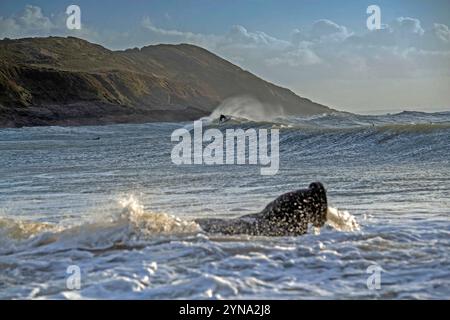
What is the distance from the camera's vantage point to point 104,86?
104 metres

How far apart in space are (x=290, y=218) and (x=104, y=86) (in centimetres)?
10107

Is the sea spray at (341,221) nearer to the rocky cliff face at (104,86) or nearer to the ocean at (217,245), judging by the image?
the ocean at (217,245)

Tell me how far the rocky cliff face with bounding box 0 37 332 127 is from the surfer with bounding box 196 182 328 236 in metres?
63.0

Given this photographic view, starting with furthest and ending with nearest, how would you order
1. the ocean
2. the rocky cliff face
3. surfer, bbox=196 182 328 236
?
the rocky cliff face < surfer, bbox=196 182 328 236 < the ocean

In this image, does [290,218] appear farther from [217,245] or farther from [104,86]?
[104,86]

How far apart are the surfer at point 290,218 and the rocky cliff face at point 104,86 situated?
62978 millimetres

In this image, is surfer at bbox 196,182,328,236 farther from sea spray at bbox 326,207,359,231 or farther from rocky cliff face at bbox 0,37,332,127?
rocky cliff face at bbox 0,37,332,127

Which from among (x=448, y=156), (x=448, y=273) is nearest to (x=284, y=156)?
(x=448, y=156)

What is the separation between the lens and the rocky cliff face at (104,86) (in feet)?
254

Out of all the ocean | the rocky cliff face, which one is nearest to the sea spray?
the ocean

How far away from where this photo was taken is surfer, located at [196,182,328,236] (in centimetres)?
582

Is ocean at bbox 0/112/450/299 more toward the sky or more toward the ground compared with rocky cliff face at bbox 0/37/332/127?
more toward the ground

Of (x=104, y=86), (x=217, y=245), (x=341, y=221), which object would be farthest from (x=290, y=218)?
(x=104, y=86)

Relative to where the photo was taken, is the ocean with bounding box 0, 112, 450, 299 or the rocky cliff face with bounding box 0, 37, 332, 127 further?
the rocky cliff face with bounding box 0, 37, 332, 127
